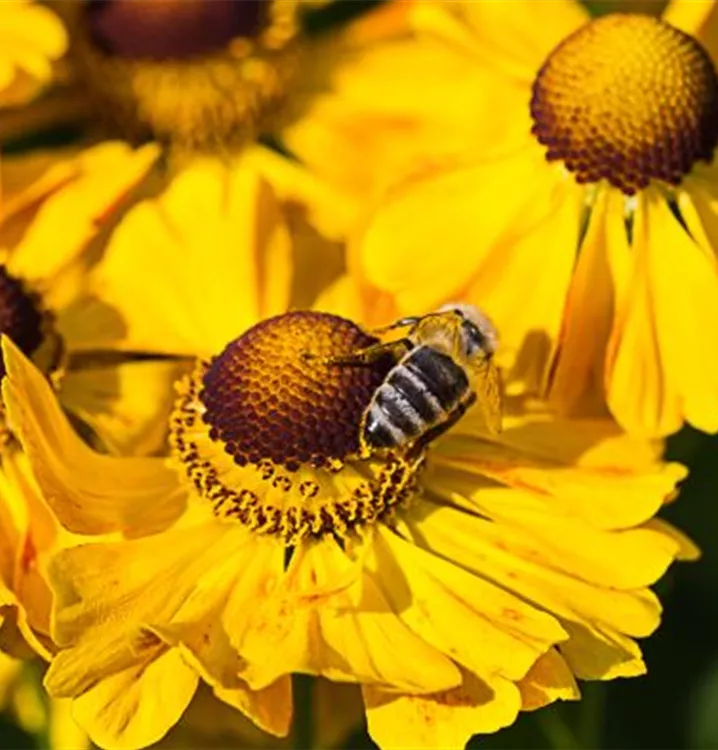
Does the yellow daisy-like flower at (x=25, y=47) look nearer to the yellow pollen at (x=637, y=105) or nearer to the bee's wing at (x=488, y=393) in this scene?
the yellow pollen at (x=637, y=105)

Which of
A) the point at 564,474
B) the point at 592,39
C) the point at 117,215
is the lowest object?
the point at 117,215

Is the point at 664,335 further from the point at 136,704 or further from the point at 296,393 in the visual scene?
the point at 136,704

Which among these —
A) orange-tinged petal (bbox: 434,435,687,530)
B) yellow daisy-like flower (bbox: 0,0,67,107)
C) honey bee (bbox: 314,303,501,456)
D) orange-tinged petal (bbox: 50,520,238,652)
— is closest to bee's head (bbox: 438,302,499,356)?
honey bee (bbox: 314,303,501,456)

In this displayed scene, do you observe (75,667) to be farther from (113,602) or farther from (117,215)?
(117,215)

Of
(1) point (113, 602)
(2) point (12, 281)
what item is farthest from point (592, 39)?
(1) point (113, 602)

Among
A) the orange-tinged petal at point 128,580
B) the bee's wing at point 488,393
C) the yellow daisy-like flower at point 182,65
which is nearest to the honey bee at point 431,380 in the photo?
the bee's wing at point 488,393

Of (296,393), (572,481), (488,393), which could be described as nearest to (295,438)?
(296,393)
